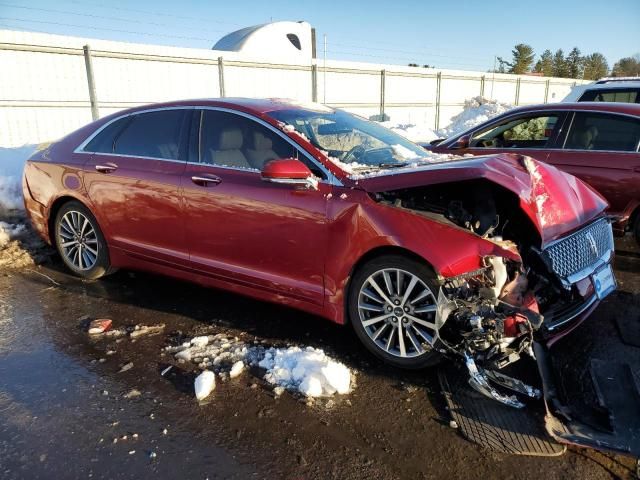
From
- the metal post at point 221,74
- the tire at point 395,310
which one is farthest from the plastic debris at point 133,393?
the metal post at point 221,74

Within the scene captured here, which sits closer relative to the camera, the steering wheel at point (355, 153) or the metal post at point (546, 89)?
the steering wheel at point (355, 153)

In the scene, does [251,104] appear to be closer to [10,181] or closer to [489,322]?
[489,322]

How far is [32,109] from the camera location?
1134cm

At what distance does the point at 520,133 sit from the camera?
249 inches

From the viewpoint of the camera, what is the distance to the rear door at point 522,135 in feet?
19.1

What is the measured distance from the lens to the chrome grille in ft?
10.5

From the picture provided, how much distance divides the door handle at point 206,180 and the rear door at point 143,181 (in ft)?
0.62

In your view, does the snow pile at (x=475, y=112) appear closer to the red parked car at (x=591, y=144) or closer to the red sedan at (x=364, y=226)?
the red parked car at (x=591, y=144)

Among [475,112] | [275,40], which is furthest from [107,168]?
[475,112]

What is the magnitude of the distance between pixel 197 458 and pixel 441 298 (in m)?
1.59

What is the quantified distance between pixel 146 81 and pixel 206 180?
11.0 m

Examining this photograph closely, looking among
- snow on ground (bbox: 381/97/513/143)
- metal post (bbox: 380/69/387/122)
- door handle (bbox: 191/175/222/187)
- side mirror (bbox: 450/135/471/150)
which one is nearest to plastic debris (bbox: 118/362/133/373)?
door handle (bbox: 191/175/222/187)

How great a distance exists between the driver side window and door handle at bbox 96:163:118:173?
13.7ft

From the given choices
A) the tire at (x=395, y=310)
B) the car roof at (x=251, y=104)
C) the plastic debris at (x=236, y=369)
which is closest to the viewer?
the tire at (x=395, y=310)
